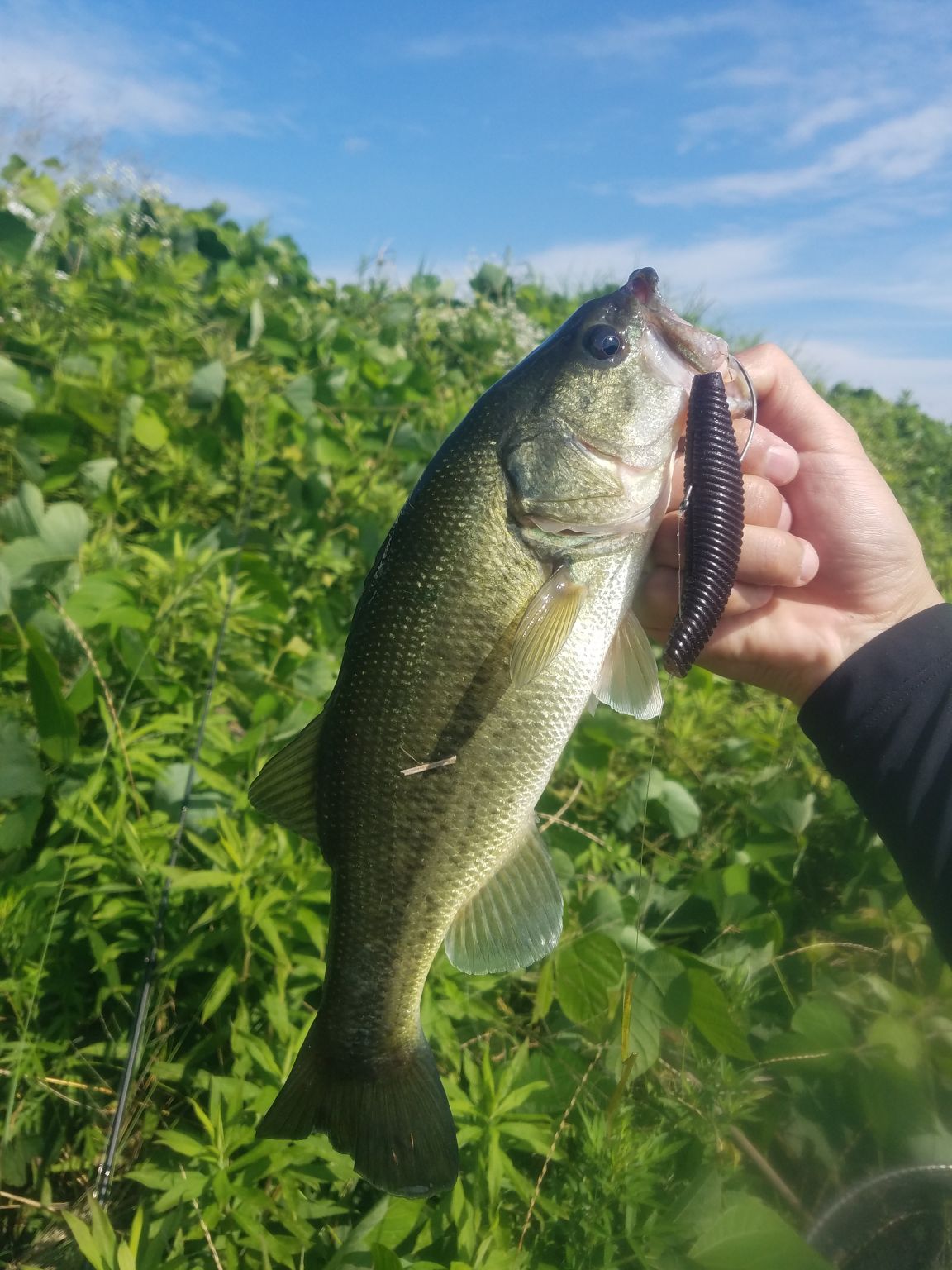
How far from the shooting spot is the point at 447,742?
4.53ft

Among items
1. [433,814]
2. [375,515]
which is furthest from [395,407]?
[433,814]

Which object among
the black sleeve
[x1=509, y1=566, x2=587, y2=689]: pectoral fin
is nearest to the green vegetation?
the black sleeve

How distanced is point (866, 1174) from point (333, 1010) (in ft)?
4.15

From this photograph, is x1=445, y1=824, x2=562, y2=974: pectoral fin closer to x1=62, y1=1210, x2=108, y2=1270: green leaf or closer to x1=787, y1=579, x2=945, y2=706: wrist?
x1=62, y1=1210, x2=108, y2=1270: green leaf

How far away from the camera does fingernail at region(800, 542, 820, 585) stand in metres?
1.79

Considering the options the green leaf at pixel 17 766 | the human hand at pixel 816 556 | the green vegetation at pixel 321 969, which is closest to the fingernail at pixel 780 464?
the human hand at pixel 816 556

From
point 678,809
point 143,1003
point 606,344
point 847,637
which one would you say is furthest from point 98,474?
point 847,637

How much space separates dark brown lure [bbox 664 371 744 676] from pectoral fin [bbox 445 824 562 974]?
1.43 ft

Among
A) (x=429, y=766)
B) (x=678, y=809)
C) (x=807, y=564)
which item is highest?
(x=807, y=564)

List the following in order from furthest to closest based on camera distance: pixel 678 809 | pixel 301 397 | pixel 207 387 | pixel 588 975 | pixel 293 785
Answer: pixel 301 397, pixel 207 387, pixel 678 809, pixel 588 975, pixel 293 785

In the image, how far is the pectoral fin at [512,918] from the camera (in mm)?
1439

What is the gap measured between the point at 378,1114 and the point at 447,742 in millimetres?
624

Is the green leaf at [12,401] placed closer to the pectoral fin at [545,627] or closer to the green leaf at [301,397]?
the green leaf at [301,397]

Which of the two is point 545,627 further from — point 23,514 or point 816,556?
point 23,514
